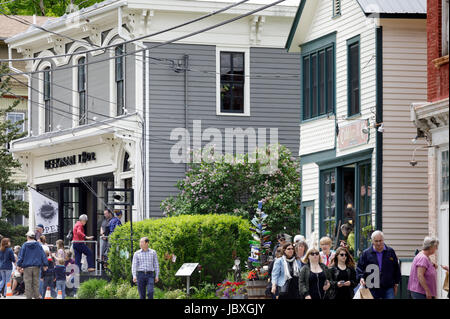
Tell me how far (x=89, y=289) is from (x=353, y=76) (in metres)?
9.25

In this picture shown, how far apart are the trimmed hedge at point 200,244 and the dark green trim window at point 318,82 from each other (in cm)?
384

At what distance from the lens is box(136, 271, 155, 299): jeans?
83.7ft

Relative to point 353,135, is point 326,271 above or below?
below

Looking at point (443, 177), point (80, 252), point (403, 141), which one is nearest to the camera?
point (443, 177)

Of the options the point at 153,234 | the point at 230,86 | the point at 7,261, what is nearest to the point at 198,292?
the point at 153,234

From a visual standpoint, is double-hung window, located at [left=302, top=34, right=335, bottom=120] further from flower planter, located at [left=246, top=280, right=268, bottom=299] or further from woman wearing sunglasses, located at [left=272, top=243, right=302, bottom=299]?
woman wearing sunglasses, located at [left=272, top=243, right=302, bottom=299]

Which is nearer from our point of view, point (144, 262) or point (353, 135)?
point (144, 262)

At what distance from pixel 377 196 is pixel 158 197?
40.6ft

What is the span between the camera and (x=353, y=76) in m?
27.8

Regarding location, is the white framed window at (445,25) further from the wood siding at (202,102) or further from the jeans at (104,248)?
the wood siding at (202,102)

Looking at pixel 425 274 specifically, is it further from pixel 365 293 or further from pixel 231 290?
pixel 231 290

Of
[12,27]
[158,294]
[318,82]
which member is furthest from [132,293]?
[12,27]

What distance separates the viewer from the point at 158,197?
121 ft
